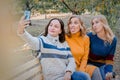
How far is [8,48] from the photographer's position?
58 cm

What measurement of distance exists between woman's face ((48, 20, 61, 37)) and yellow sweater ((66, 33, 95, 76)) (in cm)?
19

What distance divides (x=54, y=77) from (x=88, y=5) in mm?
2745

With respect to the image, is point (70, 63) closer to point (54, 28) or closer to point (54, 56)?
point (54, 56)

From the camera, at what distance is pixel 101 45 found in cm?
228

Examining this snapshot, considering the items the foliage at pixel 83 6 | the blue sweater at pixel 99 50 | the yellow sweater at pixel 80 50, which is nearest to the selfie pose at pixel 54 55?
the yellow sweater at pixel 80 50

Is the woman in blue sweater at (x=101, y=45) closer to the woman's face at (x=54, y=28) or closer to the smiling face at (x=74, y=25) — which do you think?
the smiling face at (x=74, y=25)

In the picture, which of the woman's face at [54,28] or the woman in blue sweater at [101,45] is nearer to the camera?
the woman's face at [54,28]

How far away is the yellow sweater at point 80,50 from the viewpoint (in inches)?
81.3

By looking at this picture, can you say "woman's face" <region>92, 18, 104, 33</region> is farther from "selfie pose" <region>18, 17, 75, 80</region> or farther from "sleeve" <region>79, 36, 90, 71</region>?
"selfie pose" <region>18, 17, 75, 80</region>

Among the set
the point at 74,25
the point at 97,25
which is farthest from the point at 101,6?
Answer: the point at 74,25

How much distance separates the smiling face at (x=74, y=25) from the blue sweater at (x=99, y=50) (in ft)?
0.65

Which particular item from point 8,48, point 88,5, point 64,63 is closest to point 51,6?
point 88,5

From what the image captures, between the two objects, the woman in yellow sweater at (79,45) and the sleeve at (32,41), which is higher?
the sleeve at (32,41)

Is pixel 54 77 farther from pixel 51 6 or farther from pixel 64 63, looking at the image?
pixel 51 6
